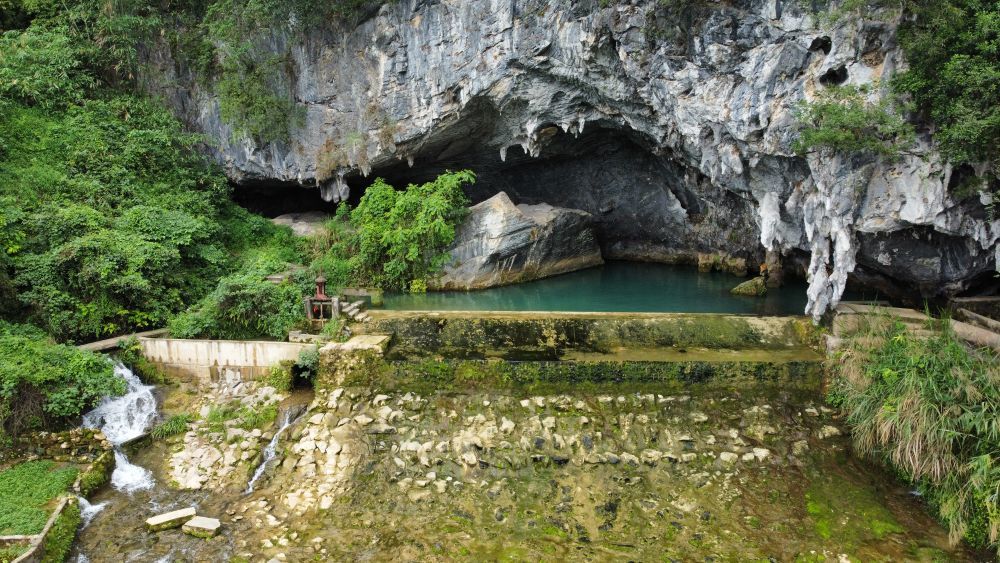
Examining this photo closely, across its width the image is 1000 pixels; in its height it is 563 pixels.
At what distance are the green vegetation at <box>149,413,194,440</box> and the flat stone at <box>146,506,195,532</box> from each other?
2306 millimetres

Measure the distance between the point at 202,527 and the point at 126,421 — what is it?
11.7 feet

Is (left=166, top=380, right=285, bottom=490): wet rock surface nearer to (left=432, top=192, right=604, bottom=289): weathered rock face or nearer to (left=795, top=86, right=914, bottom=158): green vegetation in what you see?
(left=432, top=192, right=604, bottom=289): weathered rock face

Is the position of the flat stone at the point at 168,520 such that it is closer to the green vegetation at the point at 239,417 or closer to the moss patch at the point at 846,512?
the green vegetation at the point at 239,417

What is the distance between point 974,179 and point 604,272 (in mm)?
12538

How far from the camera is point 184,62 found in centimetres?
1877

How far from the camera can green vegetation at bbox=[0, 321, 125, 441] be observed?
886cm

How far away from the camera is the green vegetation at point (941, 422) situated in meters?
6.91

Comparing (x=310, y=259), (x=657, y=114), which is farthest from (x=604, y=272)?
(x=310, y=259)

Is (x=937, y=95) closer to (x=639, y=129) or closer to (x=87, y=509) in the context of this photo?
(x=639, y=129)

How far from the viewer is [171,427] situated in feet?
32.6

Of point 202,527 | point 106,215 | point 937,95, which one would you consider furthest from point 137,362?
point 937,95

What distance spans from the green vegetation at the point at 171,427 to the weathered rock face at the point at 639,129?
10.4 meters

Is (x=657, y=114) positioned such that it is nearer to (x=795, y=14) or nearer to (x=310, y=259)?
(x=795, y=14)

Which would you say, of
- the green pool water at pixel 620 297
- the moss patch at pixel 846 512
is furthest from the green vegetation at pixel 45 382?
the moss patch at pixel 846 512
